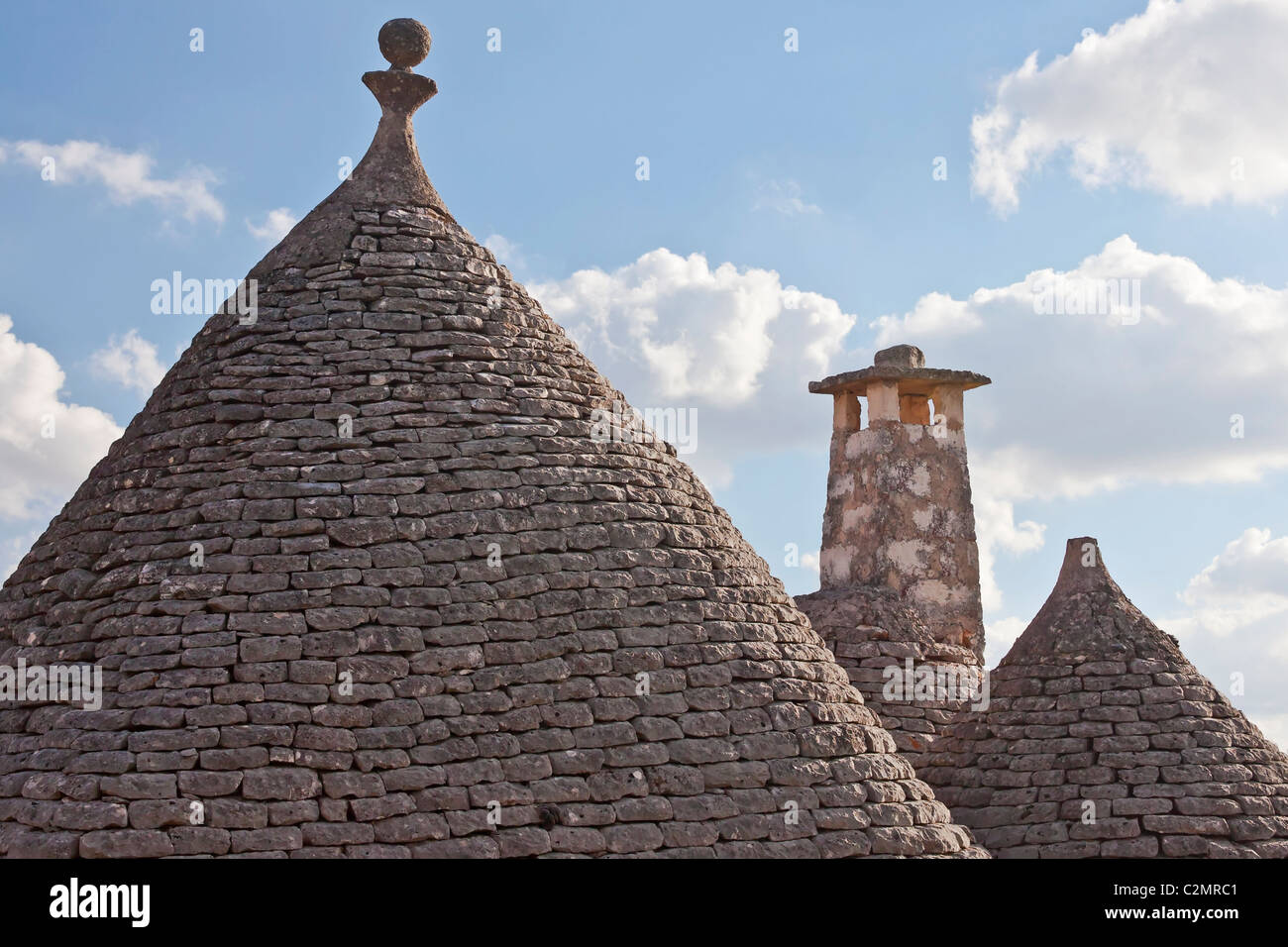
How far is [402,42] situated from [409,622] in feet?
14.5

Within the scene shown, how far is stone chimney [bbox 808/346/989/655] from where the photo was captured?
1439cm

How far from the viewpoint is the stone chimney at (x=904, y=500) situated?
1439 centimetres

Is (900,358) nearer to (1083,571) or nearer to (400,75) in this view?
(1083,571)

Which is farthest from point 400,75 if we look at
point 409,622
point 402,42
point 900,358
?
point 900,358

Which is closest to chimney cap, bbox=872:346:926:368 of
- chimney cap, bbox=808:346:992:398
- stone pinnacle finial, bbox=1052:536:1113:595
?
chimney cap, bbox=808:346:992:398

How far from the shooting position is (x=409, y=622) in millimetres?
8117

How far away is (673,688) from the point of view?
850 centimetres

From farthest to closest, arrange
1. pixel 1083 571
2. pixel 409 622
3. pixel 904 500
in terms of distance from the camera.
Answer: pixel 904 500 → pixel 1083 571 → pixel 409 622

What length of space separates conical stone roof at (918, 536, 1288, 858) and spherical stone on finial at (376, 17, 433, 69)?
21.5 feet

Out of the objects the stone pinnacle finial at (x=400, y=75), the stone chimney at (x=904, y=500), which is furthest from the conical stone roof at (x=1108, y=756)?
the stone pinnacle finial at (x=400, y=75)

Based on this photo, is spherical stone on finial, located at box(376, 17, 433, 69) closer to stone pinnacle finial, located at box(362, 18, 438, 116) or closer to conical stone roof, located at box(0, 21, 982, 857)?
stone pinnacle finial, located at box(362, 18, 438, 116)

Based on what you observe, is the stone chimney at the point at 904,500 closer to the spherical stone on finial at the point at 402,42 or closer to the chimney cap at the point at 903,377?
the chimney cap at the point at 903,377

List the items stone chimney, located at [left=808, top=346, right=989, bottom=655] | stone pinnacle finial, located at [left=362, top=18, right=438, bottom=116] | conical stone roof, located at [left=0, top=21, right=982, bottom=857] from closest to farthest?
1. conical stone roof, located at [left=0, top=21, right=982, bottom=857]
2. stone pinnacle finial, located at [left=362, top=18, right=438, bottom=116]
3. stone chimney, located at [left=808, top=346, right=989, bottom=655]
